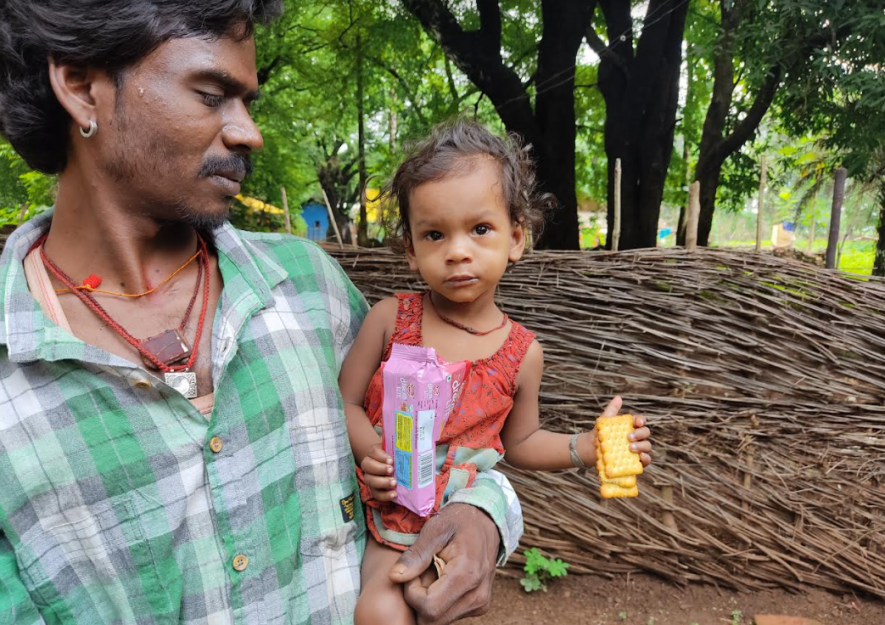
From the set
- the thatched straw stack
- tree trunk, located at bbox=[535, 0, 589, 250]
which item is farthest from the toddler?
tree trunk, located at bbox=[535, 0, 589, 250]

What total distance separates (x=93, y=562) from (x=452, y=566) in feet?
2.73

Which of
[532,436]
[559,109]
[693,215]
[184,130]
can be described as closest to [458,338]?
[532,436]

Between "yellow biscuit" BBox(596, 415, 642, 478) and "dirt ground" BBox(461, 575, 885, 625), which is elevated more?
"yellow biscuit" BBox(596, 415, 642, 478)

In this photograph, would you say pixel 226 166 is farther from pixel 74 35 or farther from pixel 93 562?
pixel 93 562

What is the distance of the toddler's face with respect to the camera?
5.26 ft

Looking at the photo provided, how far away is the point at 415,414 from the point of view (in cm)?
140

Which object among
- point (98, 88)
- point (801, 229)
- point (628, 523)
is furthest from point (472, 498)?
point (801, 229)

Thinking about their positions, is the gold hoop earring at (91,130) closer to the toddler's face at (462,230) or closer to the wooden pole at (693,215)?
the toddler's face at (462,230)

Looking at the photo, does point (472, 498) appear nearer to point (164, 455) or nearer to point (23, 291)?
point (164, 455)

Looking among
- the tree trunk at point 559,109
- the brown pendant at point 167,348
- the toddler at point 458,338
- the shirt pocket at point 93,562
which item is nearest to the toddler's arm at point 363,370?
the toddler at point 458,338

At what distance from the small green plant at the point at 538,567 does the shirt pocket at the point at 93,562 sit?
2985 millimetres

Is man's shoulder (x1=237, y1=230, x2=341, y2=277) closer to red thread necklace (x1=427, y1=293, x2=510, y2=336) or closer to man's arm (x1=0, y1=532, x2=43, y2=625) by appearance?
red thread necklace (x1=427, y1=293, x2=510, y2=336)

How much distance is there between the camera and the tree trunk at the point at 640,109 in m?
5.50

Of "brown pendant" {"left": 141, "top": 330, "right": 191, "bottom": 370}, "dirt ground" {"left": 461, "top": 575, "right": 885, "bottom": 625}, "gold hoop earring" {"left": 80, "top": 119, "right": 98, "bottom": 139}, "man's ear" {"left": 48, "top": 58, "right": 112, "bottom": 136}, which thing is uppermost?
"man's ear" {"left": 48, "top": 58, "right": 112, "bottom": 136}
